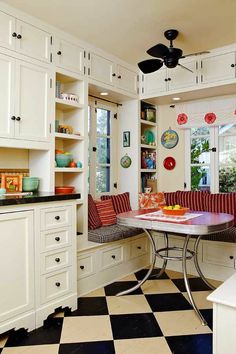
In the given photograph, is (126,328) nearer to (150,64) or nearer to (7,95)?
(7,95)

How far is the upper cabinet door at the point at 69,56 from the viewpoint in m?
2.85

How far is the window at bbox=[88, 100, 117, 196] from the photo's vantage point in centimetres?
377

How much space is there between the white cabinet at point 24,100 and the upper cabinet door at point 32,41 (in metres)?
0.11

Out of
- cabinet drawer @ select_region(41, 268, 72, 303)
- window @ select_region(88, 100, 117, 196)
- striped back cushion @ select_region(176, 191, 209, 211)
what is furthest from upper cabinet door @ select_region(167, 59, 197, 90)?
cabinet drawer @ select_region(41, 268, 72, 303)

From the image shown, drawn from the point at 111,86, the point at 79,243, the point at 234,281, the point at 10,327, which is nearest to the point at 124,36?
the point at 111,86

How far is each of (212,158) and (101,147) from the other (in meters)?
1.49

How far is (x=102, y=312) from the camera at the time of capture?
250 centimetres

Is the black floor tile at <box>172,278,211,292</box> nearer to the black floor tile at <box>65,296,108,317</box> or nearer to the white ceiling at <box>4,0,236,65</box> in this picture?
the black floor tile at <box>65,296,108,317</box>

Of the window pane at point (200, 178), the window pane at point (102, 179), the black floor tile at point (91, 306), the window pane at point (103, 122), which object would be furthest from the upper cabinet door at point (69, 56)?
the black floor tile at point (91, 306)

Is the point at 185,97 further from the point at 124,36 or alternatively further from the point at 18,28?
the point at 18,28

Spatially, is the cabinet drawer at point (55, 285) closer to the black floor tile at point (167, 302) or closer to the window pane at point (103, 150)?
the black floor tile at point (167, 302)

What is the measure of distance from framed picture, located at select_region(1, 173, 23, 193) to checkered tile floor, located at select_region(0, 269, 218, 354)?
117 centimetres

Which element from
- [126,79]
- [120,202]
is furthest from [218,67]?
[120,202]

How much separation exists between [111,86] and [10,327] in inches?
105
